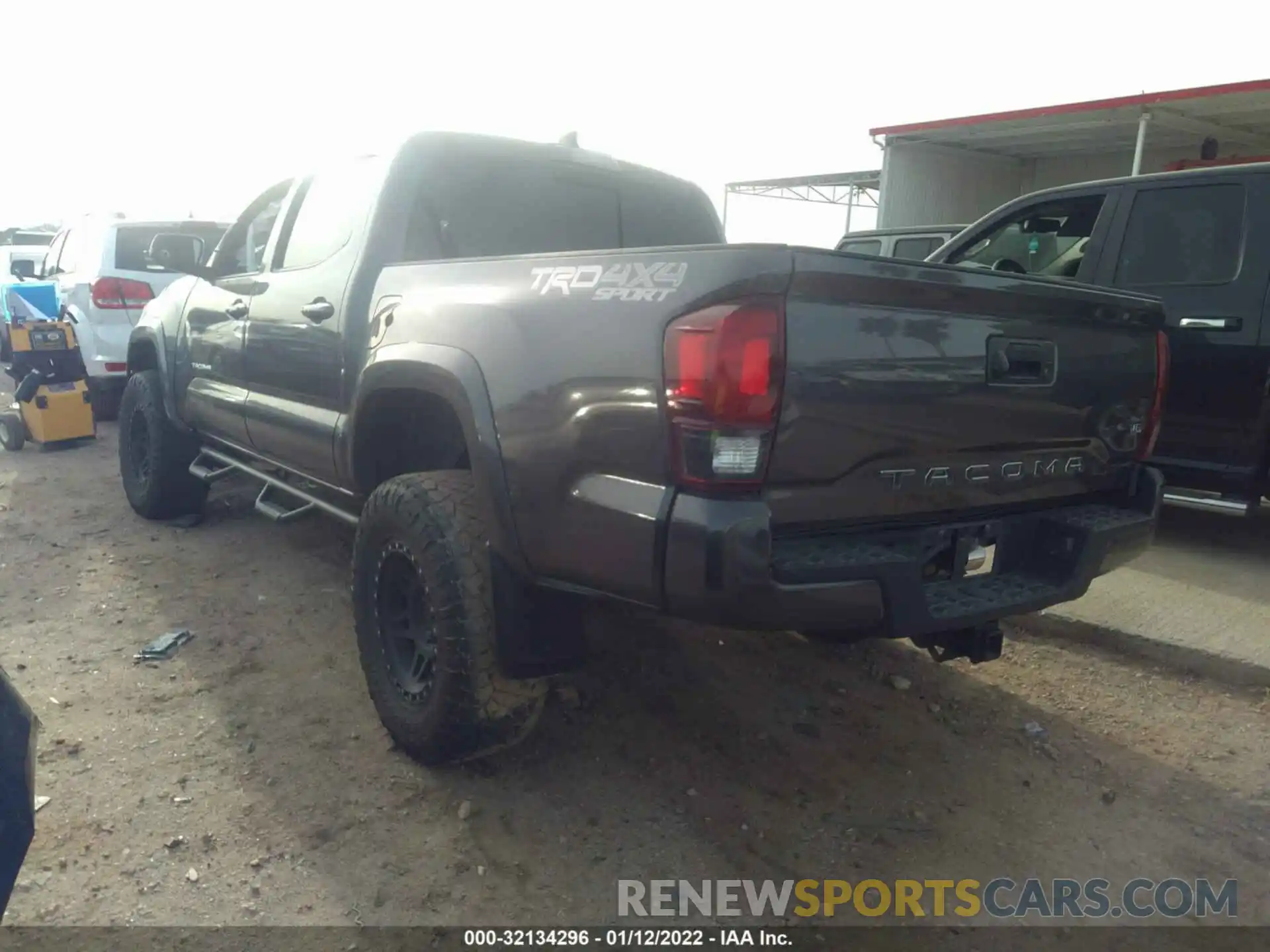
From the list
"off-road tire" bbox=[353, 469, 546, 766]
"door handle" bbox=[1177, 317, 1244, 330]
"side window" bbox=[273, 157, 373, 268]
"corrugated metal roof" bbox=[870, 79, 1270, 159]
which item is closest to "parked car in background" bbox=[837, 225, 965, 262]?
"door handle" bbox=[1177, 317, 1244, 330]

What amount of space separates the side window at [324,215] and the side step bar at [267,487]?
0.95 m

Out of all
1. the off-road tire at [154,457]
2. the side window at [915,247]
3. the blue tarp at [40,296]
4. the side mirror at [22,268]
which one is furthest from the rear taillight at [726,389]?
the side mirror at [22,268]

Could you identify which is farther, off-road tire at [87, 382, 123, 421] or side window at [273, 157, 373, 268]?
off-road tire at [87, 382, 123, 421]

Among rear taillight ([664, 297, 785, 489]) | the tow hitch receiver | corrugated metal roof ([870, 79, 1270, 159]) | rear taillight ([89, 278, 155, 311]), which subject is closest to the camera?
rear taillight ([664, 297, 785, 489])

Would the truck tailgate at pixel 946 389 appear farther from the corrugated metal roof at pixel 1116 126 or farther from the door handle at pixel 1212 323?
the corrugated metal roof at pixel 1116 126

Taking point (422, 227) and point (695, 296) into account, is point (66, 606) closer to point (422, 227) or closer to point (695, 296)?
point (422, 227)

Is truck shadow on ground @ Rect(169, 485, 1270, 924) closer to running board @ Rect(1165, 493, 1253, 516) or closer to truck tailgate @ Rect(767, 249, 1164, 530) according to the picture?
truck tailgate @ Rect(767, 249, 1164, 530)

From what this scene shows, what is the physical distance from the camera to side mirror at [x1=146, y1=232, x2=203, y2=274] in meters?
4.38

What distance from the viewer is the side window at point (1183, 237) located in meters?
4.64

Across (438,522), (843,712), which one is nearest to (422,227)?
(438,522)

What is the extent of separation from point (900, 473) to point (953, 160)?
1572 centimetres

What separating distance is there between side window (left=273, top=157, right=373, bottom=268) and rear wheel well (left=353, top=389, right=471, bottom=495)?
0.73 meters

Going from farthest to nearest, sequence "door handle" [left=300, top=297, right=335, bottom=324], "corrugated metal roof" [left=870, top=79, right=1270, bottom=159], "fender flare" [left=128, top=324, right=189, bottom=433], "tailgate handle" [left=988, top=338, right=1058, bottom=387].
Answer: "corrugated metal roof" [left=870, top=79, right=1270, bottom=159] < "fender flare" [left=128, top=324, right=189, bottom=433] < "door handle" [left=300, top=297, right=335, bottom=324] < "tailgate handle" [left=988, top=338, right=1058, bottom=387]

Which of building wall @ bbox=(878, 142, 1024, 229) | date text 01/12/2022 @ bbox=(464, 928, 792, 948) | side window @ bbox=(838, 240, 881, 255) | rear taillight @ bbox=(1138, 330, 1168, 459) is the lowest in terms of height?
date text 01/12/2022 @ bbox=(464, 928, 792, 948)
